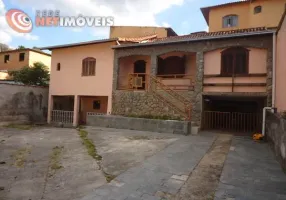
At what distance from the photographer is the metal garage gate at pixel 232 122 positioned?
12.2 m

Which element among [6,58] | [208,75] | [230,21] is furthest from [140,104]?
[6,58]

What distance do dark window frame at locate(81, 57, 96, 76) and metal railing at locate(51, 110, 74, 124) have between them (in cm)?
339

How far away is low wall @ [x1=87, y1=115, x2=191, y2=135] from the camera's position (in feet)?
33.9

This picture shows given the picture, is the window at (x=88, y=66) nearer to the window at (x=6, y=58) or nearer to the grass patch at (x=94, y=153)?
the grass patch at (x=94, y=153)

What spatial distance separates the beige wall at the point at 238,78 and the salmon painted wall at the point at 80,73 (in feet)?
21.5

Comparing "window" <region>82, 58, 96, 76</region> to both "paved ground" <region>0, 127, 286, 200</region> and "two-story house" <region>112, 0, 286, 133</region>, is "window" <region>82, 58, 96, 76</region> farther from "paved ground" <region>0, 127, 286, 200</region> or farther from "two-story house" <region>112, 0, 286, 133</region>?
"paved ground" <region>0, 127, 286, 200</region>

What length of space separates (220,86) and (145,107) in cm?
436

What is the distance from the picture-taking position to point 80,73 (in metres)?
16.2

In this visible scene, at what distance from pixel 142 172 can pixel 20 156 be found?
13.0 ft

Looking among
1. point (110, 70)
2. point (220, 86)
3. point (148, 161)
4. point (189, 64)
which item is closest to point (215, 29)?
point (189, 64)

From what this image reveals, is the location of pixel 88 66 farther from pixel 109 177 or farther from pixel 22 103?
pixel 109 177

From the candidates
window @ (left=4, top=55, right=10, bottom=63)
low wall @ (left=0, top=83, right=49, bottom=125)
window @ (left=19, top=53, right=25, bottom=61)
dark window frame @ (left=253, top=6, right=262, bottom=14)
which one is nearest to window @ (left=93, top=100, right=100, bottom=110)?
low wall @ (left=0, top=83, right=49, bottom=125)

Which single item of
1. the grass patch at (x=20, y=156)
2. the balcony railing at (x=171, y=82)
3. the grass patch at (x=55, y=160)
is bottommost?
the grass patch at (x=20, y=156)

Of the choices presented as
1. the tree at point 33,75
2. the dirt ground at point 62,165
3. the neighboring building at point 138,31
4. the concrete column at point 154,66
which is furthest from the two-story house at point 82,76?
the dirt ground at point 62,165
